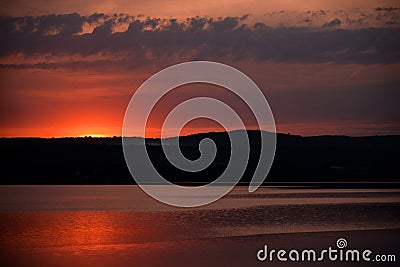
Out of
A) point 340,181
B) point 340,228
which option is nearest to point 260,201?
point 340,228

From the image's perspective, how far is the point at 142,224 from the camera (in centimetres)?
3219

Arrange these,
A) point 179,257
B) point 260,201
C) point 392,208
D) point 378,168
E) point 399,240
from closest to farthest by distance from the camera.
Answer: point 179,257, point 399,240, point 392,208, point 260,201, point 378,168

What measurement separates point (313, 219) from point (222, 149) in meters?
62.8

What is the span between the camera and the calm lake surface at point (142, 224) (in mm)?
22969

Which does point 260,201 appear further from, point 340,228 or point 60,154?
point 60,154

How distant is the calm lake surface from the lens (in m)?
23.0

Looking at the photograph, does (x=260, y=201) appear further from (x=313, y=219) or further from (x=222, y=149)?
(x=222, y=149)

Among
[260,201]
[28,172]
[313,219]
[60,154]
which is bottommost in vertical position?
[313,219]

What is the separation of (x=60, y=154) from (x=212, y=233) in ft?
229

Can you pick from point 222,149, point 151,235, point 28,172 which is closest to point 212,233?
point 151,235

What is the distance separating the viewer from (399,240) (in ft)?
83.4

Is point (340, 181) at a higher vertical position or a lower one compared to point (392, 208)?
higher

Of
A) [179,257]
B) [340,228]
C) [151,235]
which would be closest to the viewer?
[179,257]

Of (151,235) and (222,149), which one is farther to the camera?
(222,149)
